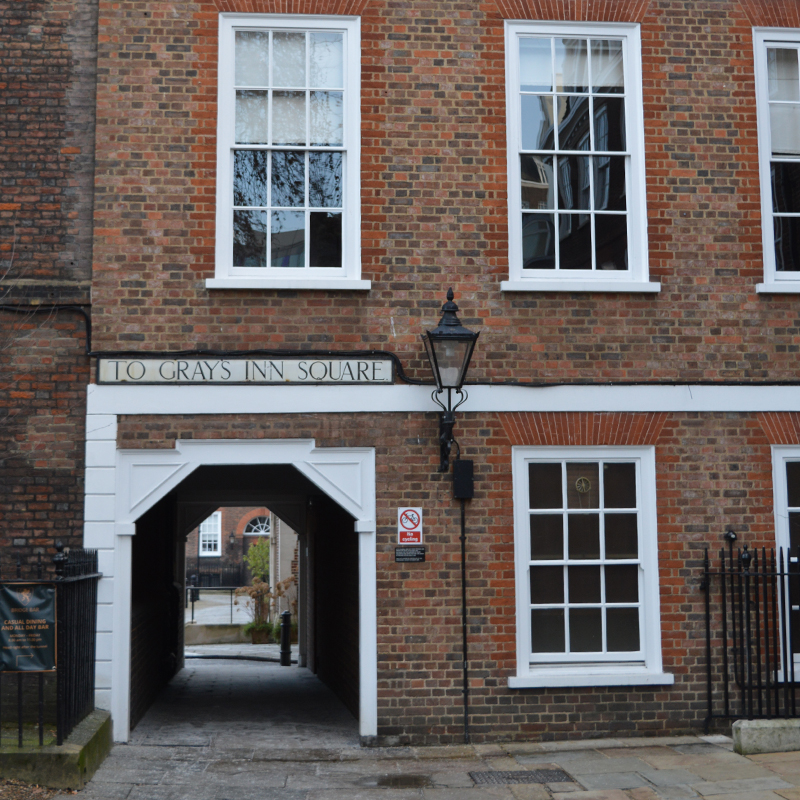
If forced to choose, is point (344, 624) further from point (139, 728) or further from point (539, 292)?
point (539, 292)

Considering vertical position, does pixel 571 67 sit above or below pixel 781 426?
above

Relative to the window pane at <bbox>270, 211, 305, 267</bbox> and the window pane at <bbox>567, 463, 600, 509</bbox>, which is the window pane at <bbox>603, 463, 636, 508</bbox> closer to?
the window pane at <bbox>567, 463, 600, 509</bbox>

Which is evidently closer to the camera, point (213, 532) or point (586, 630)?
point (586, 630)

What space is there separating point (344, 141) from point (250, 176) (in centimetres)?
90

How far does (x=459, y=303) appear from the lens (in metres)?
8.48

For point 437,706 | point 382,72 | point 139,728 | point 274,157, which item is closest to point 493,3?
point 382,72

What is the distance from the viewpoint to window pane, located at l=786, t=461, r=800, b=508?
28.6 ft

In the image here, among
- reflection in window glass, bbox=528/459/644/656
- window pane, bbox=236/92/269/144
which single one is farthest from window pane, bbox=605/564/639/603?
window pane, bbox=236/92/269/144

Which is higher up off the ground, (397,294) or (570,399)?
(397,294)

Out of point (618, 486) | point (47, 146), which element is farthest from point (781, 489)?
point (47, 146)

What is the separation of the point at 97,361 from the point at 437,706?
163 inches

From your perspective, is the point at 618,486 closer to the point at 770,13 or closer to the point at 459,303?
the point at 459,303

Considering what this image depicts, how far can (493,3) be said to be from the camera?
8758mm

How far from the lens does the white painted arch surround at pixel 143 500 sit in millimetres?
7992
